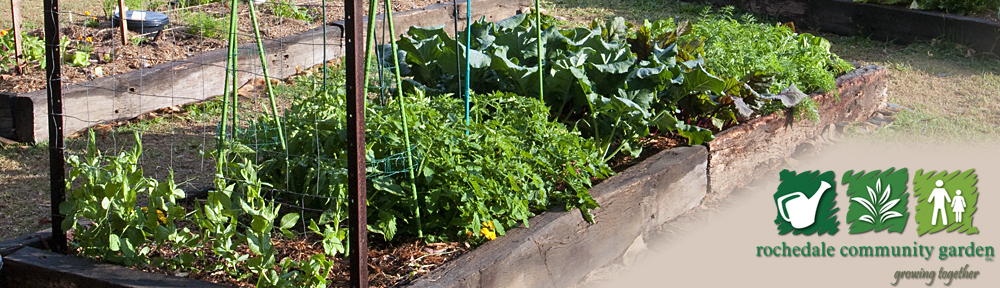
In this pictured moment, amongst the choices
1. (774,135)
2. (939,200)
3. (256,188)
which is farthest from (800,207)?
(256,188)

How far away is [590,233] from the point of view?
3.83 m

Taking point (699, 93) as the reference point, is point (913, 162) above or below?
below

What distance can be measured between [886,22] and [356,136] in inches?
286

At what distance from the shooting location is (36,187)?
4.59m

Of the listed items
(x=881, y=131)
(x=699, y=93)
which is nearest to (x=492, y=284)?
(x=699, y=93)

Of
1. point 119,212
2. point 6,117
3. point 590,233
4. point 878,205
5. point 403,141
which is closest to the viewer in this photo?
point 119,212

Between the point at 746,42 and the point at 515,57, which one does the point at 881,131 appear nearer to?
the point at 746,42

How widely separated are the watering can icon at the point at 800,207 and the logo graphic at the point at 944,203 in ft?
1.62

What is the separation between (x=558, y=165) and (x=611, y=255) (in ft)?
1.89

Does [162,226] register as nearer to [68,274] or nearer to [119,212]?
[119,212]

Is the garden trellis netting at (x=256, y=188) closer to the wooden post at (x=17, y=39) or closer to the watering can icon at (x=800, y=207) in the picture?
the watering can icon at (x=800, y=207)

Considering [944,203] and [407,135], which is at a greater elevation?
[407,135]

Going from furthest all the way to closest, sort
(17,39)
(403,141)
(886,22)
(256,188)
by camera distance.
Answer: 1. (886,22)
2. (17,39)
3. (403,141)
4. (256,188)

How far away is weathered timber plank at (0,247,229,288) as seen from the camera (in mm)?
3016
